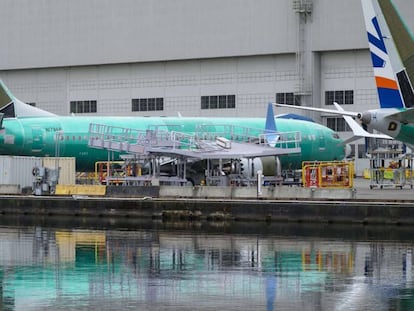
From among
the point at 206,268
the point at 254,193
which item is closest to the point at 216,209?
the point at 254,193

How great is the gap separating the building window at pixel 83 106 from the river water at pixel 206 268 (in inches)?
2236

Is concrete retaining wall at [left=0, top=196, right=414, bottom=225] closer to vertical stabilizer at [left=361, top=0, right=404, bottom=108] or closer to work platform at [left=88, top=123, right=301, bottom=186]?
vertical stabilizer at [left=361, top=0, right=404, bottom=108]

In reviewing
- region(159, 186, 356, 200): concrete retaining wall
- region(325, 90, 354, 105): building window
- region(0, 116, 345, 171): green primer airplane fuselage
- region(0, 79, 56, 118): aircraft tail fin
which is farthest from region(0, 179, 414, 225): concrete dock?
region(325, 90, 354, 105): building window

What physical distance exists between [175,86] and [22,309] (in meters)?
72.5

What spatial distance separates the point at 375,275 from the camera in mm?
20969

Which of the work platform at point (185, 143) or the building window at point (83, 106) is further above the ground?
the building window at point (83, 106)

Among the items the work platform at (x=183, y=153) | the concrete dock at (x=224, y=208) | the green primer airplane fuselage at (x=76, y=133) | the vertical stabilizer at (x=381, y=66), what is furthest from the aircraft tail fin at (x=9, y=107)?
the vertical stabilizer at (x=381, y=66)

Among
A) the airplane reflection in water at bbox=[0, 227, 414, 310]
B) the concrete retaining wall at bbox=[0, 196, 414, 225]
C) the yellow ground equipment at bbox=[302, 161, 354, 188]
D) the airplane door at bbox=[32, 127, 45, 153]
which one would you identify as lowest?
the airplane reflection in water at bbox=[0, 227, 414, 310]

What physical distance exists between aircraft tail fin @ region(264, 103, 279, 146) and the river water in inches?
958

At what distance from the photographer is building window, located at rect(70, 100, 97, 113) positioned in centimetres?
9119

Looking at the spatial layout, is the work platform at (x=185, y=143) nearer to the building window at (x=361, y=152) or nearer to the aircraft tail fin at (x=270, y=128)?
the aircraft tail fin at (x=270, y=128)

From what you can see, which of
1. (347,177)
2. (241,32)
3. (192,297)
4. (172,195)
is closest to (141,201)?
(172,195)

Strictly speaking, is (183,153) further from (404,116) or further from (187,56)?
(187,56)

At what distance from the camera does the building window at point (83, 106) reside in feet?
299
